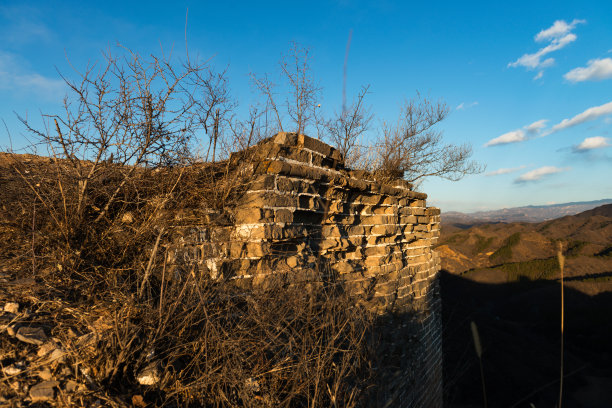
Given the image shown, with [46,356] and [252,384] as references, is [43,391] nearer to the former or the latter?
[46,356]

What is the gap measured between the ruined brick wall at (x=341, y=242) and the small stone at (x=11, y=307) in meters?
0.86

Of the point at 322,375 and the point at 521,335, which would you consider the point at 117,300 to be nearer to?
the point at 322,375

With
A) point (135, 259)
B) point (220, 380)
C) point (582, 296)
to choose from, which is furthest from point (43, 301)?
point (582, 296)

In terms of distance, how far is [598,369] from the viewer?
11945 mm

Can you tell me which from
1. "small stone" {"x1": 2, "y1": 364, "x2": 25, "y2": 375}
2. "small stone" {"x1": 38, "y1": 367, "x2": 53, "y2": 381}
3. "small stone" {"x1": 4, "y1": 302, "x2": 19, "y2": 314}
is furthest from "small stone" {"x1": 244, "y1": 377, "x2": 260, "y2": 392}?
"small stone" {"x1": 4, "y1": 302, "x2": 19, "y2": 314}

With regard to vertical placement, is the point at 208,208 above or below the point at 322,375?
above

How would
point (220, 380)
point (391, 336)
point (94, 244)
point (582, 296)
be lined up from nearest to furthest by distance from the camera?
point (220, 380)
point (94, 244)
point (391, 336)
point (582, 296)

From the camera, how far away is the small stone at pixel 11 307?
1659 mm

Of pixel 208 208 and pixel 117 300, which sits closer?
pixel 117 300

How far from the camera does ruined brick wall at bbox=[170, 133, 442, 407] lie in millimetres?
2438

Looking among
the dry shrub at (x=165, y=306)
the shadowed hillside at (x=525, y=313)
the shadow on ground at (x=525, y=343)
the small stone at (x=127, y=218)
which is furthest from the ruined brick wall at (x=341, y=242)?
the shadow on ground at (x=525, y=343)

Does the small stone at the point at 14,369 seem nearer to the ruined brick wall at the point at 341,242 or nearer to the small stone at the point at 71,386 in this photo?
the small stone at the point at 71,386

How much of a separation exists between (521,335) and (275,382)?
1564cm

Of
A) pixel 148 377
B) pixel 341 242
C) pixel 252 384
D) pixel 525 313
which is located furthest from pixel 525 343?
pixel 148 377
